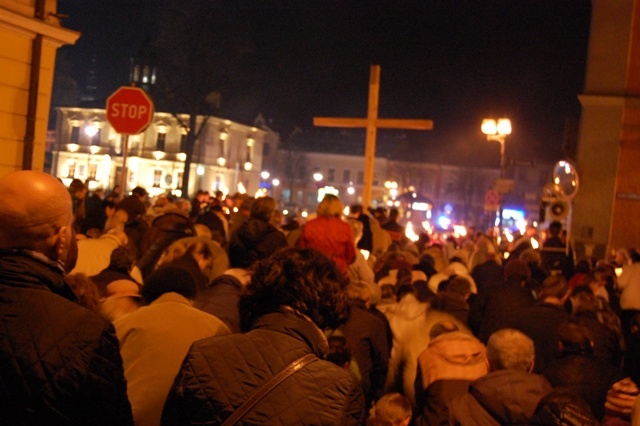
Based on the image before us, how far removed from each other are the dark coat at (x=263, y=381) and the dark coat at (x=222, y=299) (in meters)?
2.55

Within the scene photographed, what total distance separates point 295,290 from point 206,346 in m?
0.41

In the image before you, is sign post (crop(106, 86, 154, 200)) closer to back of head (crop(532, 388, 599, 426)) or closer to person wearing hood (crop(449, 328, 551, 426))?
person wearing hood (crop(449, 328, 551, 426))

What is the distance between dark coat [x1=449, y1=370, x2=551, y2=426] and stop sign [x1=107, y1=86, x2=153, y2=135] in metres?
5.02

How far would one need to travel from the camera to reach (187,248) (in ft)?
22.2

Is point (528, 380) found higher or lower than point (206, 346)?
lower

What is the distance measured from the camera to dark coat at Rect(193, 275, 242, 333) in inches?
228

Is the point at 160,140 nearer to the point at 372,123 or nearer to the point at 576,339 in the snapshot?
the point at 372,123

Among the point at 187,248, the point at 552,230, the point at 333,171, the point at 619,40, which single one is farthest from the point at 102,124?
the point at 187,248

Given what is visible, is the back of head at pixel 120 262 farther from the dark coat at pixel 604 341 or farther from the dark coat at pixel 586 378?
the dark coat at pixel 604 341

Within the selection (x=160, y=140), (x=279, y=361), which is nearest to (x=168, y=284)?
(x=279, y=361)

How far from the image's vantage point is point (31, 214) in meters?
2.63

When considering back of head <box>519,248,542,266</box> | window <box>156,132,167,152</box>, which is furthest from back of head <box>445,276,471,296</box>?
window <box>156,132,167,152</box>

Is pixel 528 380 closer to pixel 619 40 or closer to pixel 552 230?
pixel 552 230

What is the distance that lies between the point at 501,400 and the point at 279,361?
2.24 meters
